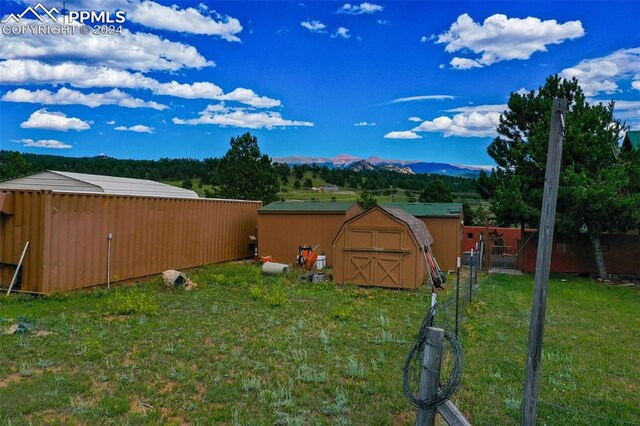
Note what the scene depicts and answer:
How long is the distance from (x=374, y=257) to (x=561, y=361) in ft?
22.2

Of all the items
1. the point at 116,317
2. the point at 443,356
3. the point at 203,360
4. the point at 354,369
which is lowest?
the point at 116,317

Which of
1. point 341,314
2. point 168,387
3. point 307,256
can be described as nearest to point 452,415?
point 168,387

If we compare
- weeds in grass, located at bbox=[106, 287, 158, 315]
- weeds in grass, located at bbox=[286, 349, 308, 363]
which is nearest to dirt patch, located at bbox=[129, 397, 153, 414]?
weeds in grass, located at bbox=[286, 349, 308, 363]

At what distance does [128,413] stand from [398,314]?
6.12 metres

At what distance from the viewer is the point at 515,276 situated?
15.9 metres

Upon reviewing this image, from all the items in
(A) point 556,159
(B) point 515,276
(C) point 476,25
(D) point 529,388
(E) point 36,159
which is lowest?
(B) point 515,276

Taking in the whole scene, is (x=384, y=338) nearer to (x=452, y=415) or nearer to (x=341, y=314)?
(x=341, y=314)

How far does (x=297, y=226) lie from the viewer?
17.8 meters

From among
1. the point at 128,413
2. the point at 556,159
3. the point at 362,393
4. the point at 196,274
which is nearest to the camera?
the point at 556,159

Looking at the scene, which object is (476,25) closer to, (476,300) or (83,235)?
(476,300)

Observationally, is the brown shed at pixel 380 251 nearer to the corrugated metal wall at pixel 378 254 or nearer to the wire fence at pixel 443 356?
the corrugated metal wall at pixel 378 254

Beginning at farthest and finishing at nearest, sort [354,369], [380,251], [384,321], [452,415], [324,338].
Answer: [380,251] → [384,321] → [324,338] → [354,369] → [452,415]

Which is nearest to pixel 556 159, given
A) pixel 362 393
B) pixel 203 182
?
pixel 362 393

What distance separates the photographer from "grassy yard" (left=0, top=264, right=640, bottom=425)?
14.9ft
